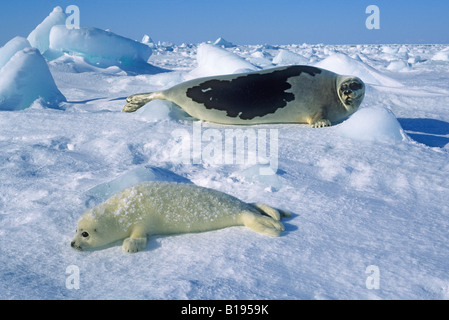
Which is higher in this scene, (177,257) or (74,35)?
(74,35)

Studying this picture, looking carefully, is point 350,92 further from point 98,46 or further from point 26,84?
point 98,46

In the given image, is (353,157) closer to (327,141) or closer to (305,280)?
(327,141)

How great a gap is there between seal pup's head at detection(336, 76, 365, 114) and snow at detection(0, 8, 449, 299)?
0.48m

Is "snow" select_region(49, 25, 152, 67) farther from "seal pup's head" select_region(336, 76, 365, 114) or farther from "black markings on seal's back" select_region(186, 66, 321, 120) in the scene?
"seal pup's head" select_region(336, 76, 365, 114)

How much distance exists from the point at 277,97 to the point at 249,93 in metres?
0.24

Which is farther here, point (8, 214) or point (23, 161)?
point (23, 161)

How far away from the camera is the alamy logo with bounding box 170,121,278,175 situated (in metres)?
2.69

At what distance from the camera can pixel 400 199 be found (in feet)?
7.30

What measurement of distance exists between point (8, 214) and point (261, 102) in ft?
7.64

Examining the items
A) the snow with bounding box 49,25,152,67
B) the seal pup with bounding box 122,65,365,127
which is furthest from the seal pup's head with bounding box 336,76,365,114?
the snow with bounding box 49,25,152,67

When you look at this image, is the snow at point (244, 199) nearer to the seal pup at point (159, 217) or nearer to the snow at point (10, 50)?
the seal pup at point (159, 217)
